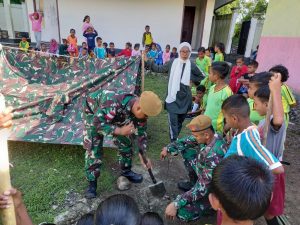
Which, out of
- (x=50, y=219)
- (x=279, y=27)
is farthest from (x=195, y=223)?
(x=279, y=27)

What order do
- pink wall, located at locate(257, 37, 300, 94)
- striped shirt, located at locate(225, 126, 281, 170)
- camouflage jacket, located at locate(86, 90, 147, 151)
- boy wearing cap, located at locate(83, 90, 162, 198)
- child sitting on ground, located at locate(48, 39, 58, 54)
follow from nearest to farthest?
striped shirt, located at locate(225, 126, 281, 170)
boy wearing cap, located at locate(83, 90, 162, 198)
camouflage jacket, located at locate(86, 90, 147, 151)
pink wall, located at locate(257, 37, 300, 94)
child sitting on ground, located at locate(48, 39, 58, 54)

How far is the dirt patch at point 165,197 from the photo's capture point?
286cm

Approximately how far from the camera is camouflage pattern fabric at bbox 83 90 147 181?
2762 millimetres

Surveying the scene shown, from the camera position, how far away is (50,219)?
272cm

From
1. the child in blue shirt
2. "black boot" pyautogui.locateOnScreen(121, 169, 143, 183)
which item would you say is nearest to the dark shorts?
the child in blue shirt

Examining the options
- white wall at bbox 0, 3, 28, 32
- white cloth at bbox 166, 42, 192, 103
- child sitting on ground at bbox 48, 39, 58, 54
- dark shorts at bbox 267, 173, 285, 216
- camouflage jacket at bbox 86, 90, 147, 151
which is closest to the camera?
dark shorts at bbox 267, 173, 285, 216

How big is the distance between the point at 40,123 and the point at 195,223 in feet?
8.81

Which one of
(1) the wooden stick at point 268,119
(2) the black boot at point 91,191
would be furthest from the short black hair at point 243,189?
(2) the black boot at point 91,191

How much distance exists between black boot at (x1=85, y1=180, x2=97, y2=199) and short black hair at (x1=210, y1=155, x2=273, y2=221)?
2.02 metres

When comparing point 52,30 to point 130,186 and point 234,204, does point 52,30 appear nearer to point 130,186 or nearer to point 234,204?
point 130,186

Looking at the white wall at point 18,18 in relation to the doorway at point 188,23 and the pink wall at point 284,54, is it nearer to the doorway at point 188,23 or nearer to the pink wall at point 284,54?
the doorway at point 188,23

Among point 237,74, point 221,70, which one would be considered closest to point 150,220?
point 221,70

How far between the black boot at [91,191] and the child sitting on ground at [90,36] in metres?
8.48

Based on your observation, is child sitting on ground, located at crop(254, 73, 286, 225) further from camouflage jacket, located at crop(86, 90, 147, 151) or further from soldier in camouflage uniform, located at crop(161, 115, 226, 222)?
camouflage jacket, located at crop(86, 90, 147, 151)
